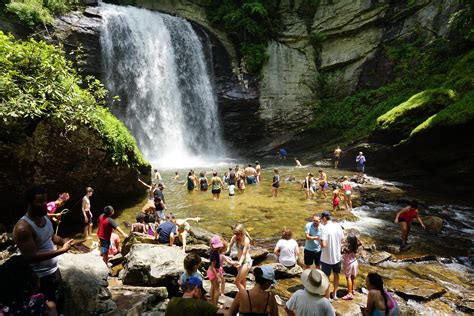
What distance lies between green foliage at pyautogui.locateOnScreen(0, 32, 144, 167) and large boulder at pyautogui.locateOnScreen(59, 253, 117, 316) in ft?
20.1

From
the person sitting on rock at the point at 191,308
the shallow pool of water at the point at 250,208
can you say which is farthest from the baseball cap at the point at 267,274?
the shallow pool of water at the point at 250,208

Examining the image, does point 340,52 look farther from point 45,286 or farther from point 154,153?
point 45,286

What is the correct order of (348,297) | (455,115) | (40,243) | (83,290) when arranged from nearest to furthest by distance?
(40,243) → (83,290) → (348,297) → (455,115)

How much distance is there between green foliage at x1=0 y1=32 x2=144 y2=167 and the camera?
30.2ft

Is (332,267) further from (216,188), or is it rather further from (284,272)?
(216,188)

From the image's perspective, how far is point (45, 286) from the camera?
3.81 metres

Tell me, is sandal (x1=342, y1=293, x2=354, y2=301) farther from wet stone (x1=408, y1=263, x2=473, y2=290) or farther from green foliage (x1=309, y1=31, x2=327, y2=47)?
green foliage (x1=309, y1=31, x2=327, y2=47)

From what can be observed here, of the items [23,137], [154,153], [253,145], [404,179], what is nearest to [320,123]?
[253,145]

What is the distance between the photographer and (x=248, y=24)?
31.5 meters

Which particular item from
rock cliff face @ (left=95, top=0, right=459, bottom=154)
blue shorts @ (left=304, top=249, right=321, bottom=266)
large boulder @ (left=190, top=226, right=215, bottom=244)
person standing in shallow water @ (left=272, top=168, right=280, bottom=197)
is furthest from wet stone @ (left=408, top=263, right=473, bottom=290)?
rock cliff face @ (left=95, top=0, right=459, bottom=154)

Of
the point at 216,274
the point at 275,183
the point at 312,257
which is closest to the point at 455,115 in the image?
the point at 275,183

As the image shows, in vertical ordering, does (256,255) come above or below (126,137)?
below

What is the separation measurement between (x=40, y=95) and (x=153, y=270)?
734 centimetres

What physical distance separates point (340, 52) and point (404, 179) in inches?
705
